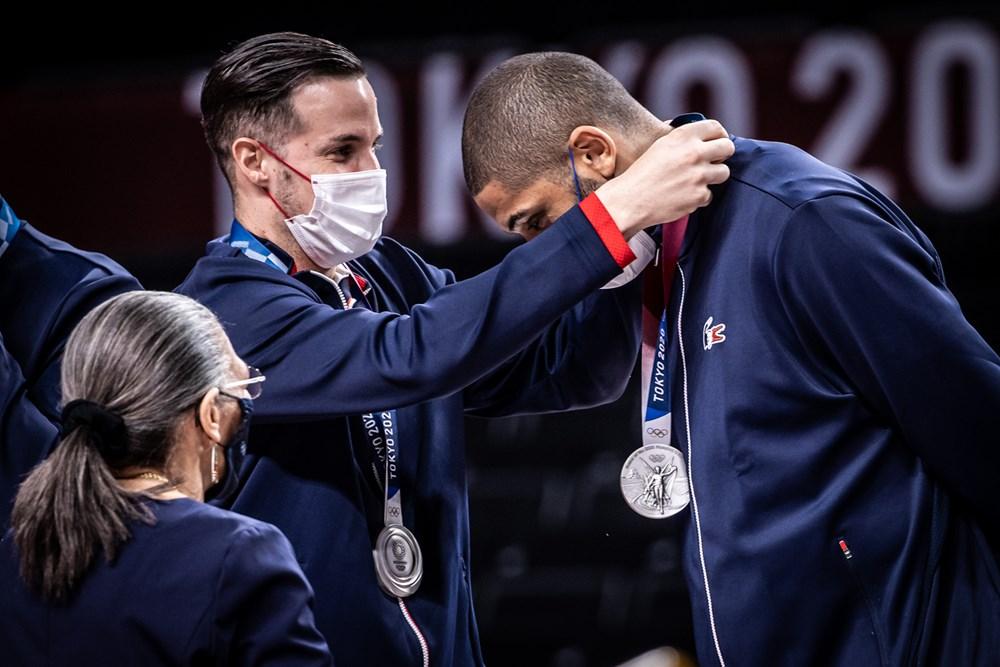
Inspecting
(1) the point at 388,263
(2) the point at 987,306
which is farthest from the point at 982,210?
(1) the point at 388,263

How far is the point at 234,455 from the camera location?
2.16m

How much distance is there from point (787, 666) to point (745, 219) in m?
0.69

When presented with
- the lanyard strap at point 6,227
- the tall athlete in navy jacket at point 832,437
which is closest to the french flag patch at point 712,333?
the tall athlete in navy jacket at point 832,437

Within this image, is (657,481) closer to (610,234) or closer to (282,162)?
(610,234)

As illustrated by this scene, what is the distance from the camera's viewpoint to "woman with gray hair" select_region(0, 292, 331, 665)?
173 centimetres

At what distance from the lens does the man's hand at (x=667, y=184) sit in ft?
7.06

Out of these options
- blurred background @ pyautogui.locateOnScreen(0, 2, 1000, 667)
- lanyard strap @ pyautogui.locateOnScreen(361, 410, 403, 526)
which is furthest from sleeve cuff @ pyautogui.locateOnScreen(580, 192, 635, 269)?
blurred background @ pyautogui.locateOnScreen(0, 2, 1000, 667)

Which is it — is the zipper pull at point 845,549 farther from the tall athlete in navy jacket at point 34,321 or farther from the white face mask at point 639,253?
the tall athlete in navy jacket at point 34,321

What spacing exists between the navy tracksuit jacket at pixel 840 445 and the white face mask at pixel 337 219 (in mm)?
695

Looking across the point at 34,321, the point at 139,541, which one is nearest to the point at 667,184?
the point at 139,541

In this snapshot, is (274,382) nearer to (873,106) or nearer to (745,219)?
(745,219)

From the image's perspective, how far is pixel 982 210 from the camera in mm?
4969

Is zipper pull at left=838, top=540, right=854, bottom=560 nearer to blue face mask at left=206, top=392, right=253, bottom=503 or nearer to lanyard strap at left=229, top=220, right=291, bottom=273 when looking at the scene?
blue face mask at left=206, top=392, right=253, bottom=503

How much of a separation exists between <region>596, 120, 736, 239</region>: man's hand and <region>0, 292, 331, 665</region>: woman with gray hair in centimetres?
70
